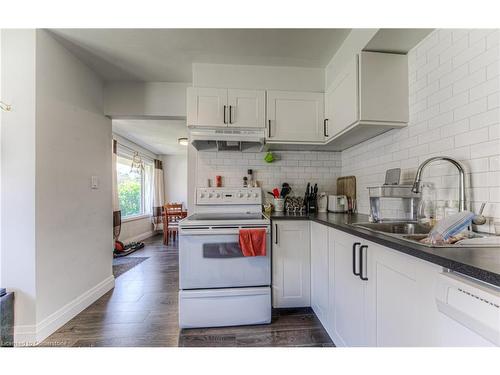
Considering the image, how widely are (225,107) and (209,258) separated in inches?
53.8

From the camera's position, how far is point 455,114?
1159mm

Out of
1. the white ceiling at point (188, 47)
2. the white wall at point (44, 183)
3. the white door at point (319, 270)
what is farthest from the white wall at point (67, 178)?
the white door at point (319, 270)

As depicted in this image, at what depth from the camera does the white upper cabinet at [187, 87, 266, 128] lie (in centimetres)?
→ 199

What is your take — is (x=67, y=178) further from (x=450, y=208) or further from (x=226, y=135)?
A: (x=450, y=208)

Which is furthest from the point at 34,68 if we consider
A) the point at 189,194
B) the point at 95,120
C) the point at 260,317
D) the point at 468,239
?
the point at 468,239

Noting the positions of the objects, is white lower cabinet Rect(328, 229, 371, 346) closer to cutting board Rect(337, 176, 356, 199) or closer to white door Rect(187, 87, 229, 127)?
cutting board Rect(337, 176, 356, 199)

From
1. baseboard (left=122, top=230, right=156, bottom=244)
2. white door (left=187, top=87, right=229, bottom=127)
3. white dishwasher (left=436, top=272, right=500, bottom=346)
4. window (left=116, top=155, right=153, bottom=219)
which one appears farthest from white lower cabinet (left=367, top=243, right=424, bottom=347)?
baseboard (left=122, top=230, right=156, bottom=244)

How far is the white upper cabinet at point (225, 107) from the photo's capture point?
6.54ft

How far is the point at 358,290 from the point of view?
3.76 ft

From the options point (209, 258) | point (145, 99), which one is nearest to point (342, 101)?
point (209, 258)

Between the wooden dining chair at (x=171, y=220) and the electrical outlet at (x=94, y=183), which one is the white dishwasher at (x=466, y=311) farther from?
the wooden dining chair at (x=171, y=220)
